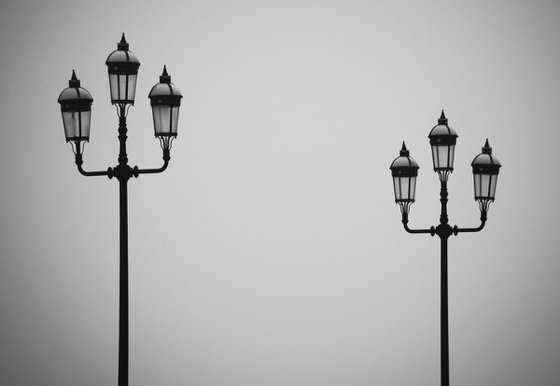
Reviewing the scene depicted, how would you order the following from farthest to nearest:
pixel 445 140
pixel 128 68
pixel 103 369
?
pixel 103 369
pixel 445 140
pixel 128 68

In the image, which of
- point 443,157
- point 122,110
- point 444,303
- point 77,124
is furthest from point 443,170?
point 77,124

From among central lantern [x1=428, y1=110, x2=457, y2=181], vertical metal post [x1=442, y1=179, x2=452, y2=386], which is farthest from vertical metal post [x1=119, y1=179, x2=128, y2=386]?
central lantern [x1=428, y1=110, x2=457, y2=181]

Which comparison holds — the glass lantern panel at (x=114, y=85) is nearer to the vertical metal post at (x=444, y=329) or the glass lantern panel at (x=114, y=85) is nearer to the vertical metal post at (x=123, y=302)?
the vertical metal post at (x=123, y=302)

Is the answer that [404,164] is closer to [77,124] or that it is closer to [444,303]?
[444,303]

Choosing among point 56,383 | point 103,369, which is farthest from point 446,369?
point 103,369

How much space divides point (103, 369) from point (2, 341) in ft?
22.9

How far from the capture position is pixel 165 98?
1291 cm

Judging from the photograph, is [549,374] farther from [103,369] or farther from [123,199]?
[123,199]

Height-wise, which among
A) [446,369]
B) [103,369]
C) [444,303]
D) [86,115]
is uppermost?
[86,115]

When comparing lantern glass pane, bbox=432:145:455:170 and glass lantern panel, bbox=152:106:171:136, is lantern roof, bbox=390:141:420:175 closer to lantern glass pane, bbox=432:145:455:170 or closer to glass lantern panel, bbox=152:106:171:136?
lantern glass pane, bbox=432:145:455:170

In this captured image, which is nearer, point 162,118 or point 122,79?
point 122,79

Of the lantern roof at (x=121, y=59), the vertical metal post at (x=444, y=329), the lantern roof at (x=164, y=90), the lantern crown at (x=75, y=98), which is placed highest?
the lantern roof at (x=121, y=59)

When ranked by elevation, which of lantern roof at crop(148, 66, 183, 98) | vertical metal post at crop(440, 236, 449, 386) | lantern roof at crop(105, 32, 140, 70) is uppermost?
lantern roof at crop(105, 32, 140, 70)

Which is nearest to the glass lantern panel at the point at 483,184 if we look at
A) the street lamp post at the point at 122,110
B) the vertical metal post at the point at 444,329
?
the vertical metal post at the point at 444,329
